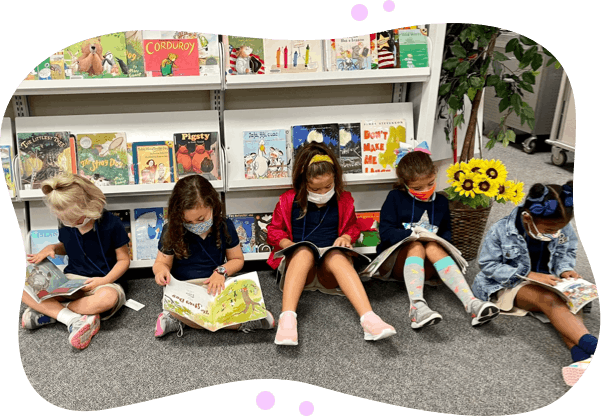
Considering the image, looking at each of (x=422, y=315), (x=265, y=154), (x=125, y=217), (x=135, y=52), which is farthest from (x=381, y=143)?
(x=125, y=217)

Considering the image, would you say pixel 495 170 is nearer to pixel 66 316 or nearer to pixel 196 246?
pixel 196 246

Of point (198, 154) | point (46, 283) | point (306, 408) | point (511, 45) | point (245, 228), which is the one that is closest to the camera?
point (306, 408)

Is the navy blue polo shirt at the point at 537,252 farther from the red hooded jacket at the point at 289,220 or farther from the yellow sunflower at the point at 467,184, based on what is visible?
the red hooded jacket at the point at 289,220

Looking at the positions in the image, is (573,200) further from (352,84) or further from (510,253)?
(352,84)

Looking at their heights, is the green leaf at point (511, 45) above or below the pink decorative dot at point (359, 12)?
below

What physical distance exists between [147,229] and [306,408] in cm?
119

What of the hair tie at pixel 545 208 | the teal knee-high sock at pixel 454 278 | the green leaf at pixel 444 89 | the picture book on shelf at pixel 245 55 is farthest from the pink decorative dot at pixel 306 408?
the green leaf at pixel 444 89

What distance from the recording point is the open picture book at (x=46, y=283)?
88.0 inches

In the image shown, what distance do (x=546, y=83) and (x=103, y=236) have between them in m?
1.98

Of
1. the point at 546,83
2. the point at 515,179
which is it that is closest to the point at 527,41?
the point at 546,83

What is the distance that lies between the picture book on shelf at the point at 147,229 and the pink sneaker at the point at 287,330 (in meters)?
0.78

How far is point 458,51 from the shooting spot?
2.29 metres

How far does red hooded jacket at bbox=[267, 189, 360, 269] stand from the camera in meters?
2.54

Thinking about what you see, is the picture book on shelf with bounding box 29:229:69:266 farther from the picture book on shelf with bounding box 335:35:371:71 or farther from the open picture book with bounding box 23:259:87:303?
the picture book on shelf with bounding box 335:35:371:71
